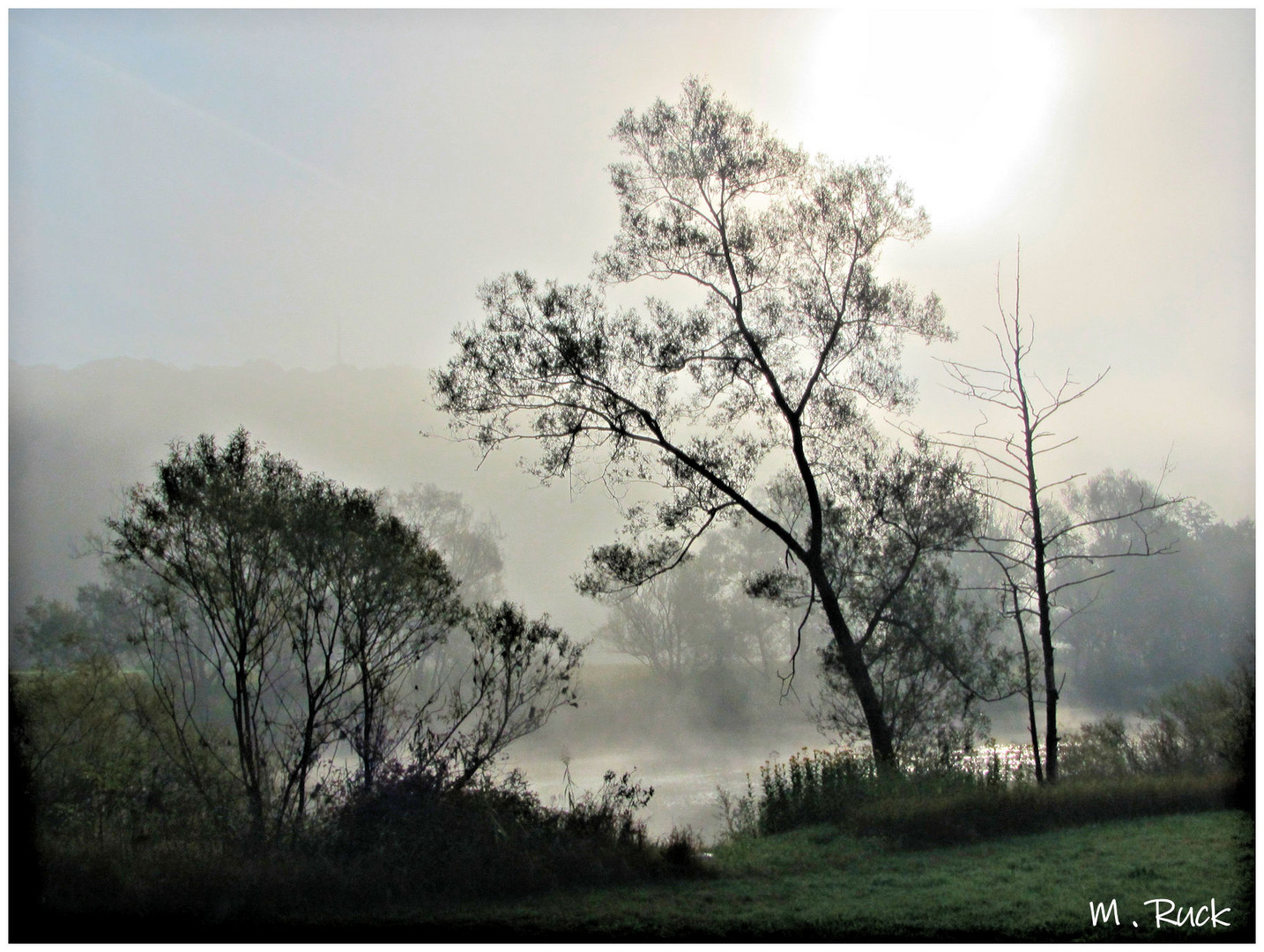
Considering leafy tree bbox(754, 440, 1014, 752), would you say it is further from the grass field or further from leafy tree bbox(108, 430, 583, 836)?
leafy tree bbox(108, 430, 583, 836)

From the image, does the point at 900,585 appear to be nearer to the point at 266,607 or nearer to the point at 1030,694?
the point at 1030,694

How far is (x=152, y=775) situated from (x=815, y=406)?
578 centimetres

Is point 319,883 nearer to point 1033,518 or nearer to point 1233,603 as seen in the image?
point 1033,518

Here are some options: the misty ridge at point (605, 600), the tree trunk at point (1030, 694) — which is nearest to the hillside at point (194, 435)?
the misty ridge at point (605, 600)

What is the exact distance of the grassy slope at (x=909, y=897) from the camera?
16.0 feet

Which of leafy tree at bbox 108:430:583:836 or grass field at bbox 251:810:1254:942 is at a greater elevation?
leafy tree at bbox 108:430:583:836

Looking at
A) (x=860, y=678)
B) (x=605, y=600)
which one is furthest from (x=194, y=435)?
(x=860, y=678)

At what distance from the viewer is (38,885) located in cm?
522

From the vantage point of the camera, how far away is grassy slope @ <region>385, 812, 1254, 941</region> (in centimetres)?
488

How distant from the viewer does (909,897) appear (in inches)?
199

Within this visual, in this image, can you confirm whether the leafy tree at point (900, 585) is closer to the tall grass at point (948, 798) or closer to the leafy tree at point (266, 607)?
the tall grass at point (948, 798)

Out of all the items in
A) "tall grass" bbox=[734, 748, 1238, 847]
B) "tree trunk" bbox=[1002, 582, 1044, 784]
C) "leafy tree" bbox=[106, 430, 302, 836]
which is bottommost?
"tall grass" bbox=[734, 748, 1238, 847]

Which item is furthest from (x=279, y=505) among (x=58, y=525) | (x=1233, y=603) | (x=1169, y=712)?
(x=1169, y=712)

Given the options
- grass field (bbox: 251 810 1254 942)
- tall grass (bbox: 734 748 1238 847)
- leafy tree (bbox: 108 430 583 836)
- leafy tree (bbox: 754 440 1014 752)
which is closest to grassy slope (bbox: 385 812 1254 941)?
grass field (bbox: 251 810 1254 942)
